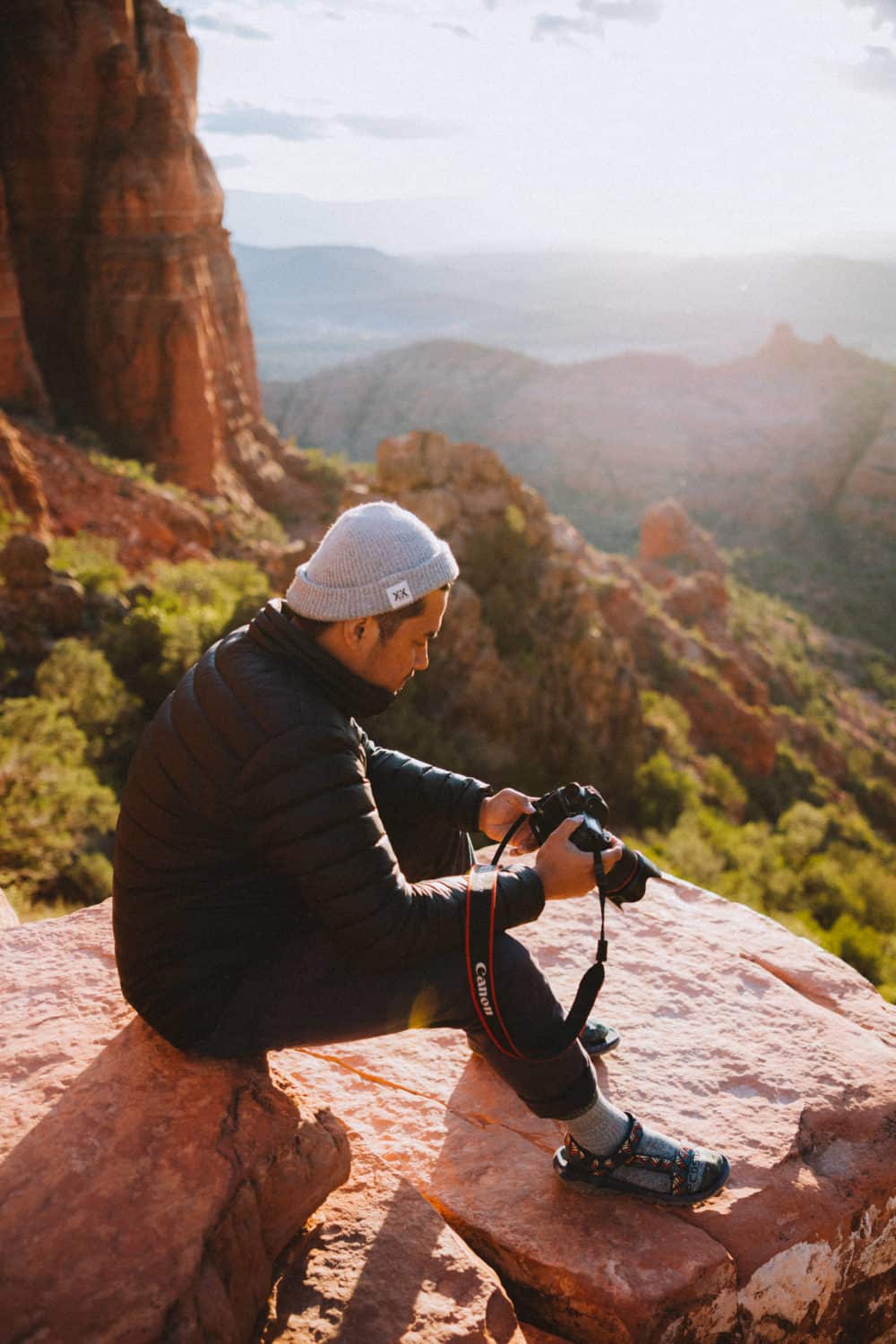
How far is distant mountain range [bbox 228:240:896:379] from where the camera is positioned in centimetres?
14288

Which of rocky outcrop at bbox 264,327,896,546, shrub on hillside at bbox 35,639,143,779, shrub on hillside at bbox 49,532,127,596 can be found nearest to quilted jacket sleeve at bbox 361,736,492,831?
shrub on hillside at bbox 35,639,143,779

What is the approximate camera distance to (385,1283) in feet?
7.15

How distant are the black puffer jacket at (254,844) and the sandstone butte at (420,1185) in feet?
1.06

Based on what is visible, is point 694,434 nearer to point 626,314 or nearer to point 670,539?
point 670,539

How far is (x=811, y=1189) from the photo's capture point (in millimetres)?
2576

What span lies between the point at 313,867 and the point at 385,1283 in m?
1.11

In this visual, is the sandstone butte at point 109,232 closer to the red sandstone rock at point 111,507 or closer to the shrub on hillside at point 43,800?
the red sandstone rock at point 111,507

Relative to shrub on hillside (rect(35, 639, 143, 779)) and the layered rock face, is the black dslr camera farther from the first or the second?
the layered rock face

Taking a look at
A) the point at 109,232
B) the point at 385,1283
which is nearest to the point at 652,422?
the point at 109,232

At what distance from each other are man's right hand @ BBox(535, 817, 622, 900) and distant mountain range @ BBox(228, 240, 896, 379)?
12320cm

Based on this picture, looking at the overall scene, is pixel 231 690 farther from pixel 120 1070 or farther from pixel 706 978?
pixel 706 978

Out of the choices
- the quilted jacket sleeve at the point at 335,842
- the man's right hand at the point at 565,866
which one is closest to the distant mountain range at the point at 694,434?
the man's right hand at the point at 565,866

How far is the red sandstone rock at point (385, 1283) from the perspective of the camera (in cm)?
206

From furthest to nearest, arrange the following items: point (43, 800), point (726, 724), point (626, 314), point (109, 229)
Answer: point (626, 314) → point (109, 229) → point (726, 724) → point (43, 800)
